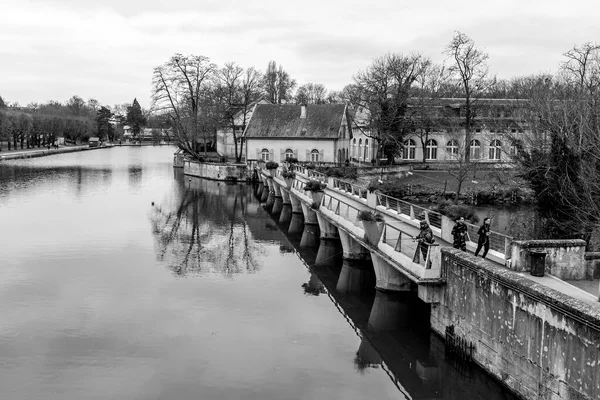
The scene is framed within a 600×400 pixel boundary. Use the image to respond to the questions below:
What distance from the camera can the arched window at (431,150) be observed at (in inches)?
2768

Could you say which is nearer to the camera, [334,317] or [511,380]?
[511,380]

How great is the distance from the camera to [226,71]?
249ft

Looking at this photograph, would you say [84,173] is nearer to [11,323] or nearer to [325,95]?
[11,323]

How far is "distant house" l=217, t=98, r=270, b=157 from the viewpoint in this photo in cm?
7636

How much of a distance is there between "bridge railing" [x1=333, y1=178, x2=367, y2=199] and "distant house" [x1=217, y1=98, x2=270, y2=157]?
39560 millimetres

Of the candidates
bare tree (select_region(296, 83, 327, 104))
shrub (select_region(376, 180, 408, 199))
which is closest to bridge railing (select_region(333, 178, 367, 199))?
shrub (select_region(376, 180, 408, 199))

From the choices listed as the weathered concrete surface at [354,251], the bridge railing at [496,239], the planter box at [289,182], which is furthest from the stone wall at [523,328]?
the planter box at [289,182]

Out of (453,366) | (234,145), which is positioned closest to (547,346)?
(453,366)

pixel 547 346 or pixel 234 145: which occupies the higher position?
pixel 234 145

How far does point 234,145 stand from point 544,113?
57.8 meters

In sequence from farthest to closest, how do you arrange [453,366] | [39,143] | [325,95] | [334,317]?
[325,95] → [39,143] → [334,317] → [453,366]

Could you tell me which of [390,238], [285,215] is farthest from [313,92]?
[390,238]

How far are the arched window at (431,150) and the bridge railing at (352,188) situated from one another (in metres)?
35.0

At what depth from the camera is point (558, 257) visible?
15.9 meters
